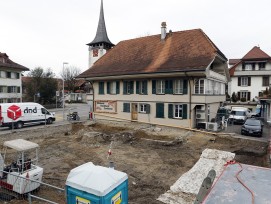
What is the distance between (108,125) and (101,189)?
21.2m

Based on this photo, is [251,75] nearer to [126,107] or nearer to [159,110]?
[159,110]

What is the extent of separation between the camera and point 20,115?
81.6 feet

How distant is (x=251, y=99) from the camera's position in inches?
1784

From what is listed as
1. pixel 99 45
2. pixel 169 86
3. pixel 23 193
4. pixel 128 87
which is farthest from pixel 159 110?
pixel 99 45

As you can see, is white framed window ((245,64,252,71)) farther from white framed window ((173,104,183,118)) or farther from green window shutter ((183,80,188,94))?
white framed window ((173,104,183,118))

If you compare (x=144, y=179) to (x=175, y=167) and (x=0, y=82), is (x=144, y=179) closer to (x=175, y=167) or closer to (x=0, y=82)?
(x=175, y=167)

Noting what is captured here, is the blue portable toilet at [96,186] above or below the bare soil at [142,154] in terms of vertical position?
above

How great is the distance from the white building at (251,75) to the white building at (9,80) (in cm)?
4373

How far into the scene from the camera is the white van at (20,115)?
2361 cm

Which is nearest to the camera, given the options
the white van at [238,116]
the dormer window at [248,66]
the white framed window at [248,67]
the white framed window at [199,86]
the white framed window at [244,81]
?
the white framed window at [199,86]

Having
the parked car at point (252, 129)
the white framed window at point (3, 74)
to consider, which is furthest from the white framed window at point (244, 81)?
the white framed window at point (3, 74)

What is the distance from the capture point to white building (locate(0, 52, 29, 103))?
41250mm

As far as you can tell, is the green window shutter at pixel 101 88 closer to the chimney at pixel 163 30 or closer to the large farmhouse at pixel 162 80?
the large farmhouse at pixel 162 80

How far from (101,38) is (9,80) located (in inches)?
786
